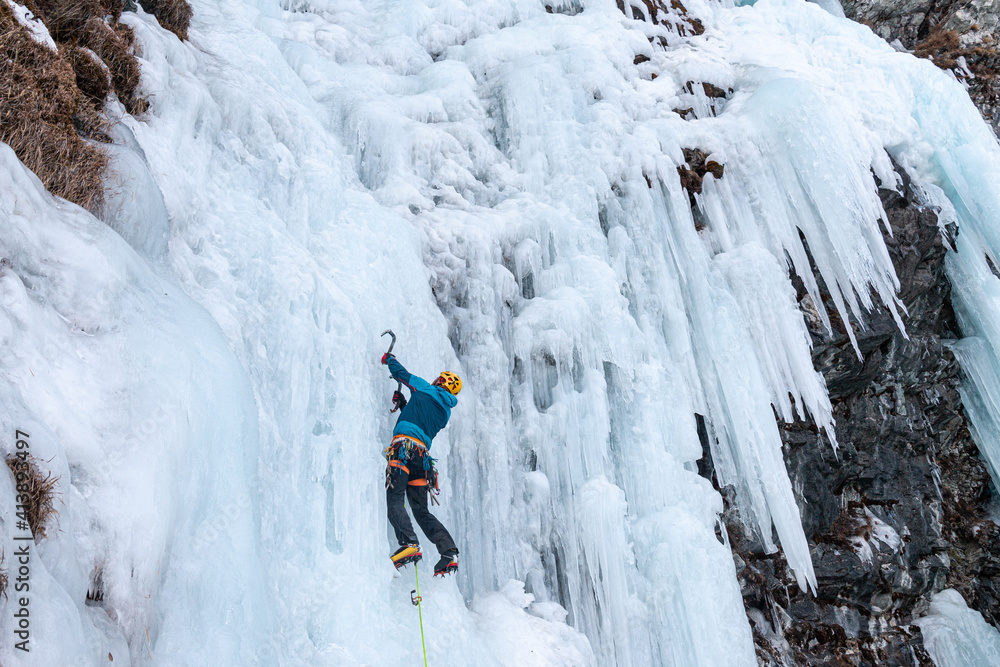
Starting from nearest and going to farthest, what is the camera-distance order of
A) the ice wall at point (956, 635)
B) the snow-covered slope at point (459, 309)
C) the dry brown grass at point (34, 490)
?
1. the dry brown grass at point (34, 490)
2. the snow-covered slope at point (459, 309)
3. the ice wall at point (956, 635)

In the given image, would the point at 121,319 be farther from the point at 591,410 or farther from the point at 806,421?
the point at 806,421

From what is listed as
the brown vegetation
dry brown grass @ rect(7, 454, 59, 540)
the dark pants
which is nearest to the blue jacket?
the dark pants

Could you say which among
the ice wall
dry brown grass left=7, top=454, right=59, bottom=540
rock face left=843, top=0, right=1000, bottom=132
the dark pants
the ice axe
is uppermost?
A: rock face left=843, top=0, right=1000, bottom=132

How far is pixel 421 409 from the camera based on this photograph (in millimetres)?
4707

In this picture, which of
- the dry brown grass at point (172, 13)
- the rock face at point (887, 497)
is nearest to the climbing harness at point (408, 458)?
the rock face at point (887, 497)

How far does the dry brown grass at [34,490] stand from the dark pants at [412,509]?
2.21 m

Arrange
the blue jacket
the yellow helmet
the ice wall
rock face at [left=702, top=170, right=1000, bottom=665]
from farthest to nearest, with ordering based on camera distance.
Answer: the ice wall < rock face at [left=702, top=170, right=1000, bottom=665] < the yellow helmet < the blue jacket

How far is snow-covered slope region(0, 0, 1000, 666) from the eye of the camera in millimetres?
3025

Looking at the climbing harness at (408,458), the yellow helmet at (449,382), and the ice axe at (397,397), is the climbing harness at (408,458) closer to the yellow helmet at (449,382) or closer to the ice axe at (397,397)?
the ice axe at (397,397)

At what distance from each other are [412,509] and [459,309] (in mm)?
2632

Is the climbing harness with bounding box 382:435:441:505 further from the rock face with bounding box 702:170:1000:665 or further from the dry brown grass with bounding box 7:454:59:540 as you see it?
the rock face with bounding box 702:170:1000:665

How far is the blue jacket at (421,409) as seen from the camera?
4.60 m

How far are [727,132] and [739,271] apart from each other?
2.22m

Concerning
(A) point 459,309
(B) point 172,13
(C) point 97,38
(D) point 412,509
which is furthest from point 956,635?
(B) point 172,13
